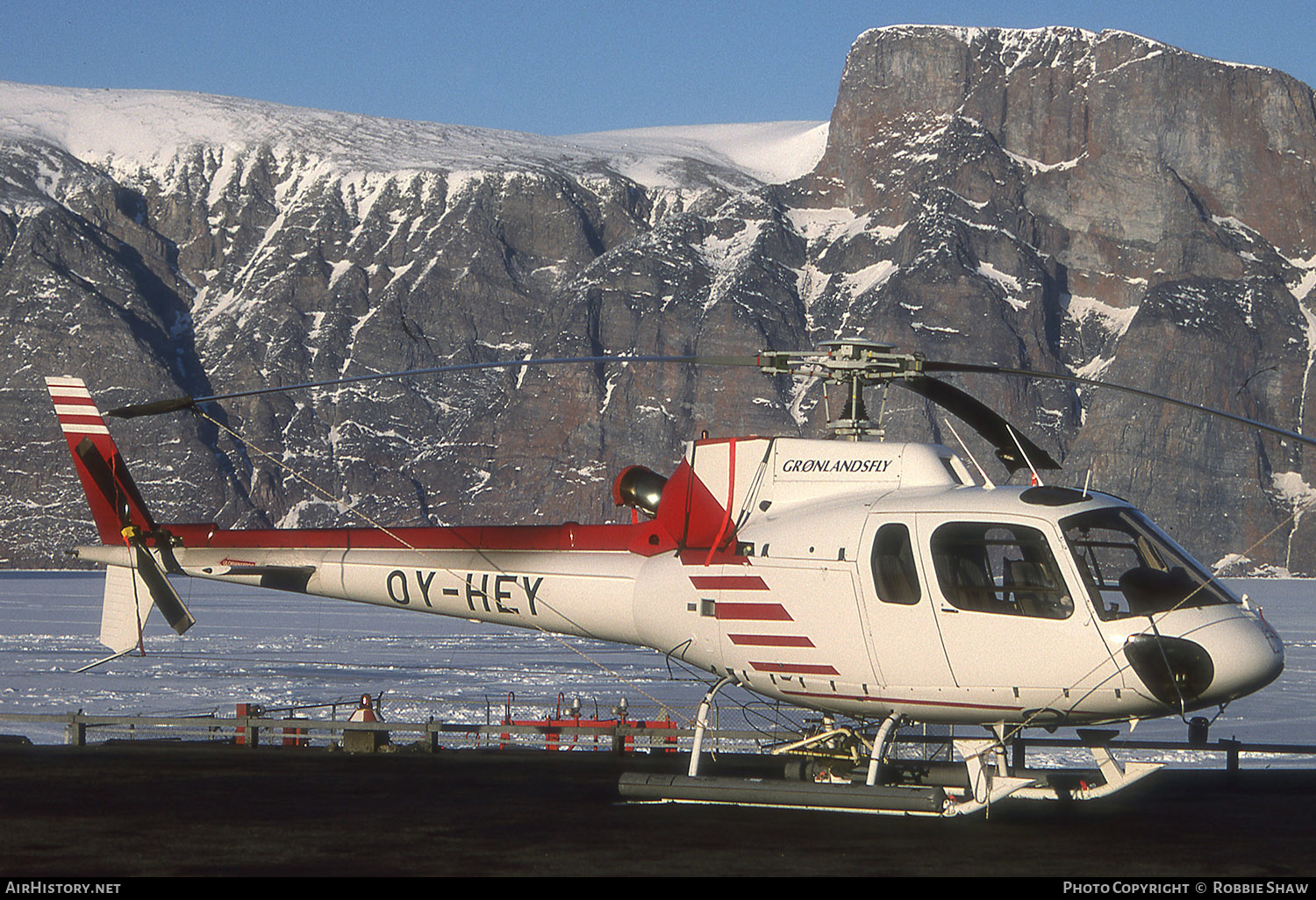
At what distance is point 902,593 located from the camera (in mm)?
12570

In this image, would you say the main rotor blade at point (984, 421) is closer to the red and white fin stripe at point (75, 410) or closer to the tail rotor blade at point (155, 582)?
the tail rotor blade at point (155, 582)

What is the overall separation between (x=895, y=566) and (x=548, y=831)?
354 centimetres

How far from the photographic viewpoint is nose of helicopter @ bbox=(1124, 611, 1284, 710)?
1157 centimetres

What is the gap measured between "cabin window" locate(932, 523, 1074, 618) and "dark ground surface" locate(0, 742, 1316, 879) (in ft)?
5.74

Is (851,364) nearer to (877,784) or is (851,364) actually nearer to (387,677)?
(877,784)

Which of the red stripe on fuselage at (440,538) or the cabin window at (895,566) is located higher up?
the red stripe on fuselage at (440,538)

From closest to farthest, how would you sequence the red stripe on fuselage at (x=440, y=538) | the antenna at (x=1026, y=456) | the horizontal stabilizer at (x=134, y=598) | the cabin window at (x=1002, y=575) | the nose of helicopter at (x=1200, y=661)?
the nose of helicopter at (x=1200, y=661)
the cabin window at (x=1002, y=575)
the antenna at (x=1026, y=456)
the red stripe on fuselage at (x=440, y=538)
the horizontal stabilizer at (x=134, y=598)

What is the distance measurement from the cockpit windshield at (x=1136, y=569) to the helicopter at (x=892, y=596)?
19 millimetres

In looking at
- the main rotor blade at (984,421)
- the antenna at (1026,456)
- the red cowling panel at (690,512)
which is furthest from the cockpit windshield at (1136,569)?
the red cowling panel at (690,512)

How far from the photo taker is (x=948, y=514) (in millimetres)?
12508

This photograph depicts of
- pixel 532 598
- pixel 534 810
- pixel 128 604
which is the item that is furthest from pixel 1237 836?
pixel 128 604

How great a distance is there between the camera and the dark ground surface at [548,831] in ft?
33.0

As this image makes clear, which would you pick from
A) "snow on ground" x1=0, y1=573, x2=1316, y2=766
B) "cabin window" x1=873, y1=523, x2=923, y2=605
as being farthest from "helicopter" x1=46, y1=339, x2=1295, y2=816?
"snow on ground" x1=0, y1=573, x2=1316, y2=766

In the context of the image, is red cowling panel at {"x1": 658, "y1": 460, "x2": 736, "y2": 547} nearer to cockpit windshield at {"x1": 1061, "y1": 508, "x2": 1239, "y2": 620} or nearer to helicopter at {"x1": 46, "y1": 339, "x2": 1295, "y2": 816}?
helicopter at {"x1": 46, "y1": 339, "x2": 1295, "y2": 816}
